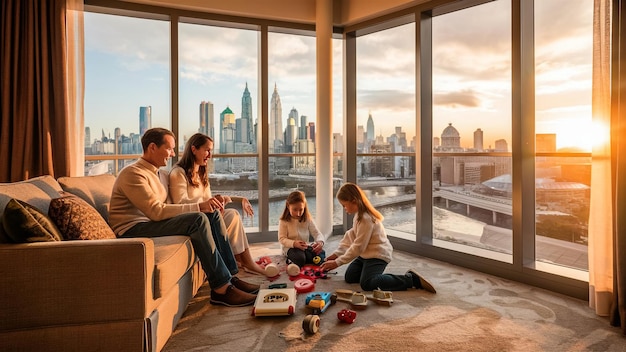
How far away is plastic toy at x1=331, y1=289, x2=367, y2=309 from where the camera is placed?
7.79 feet

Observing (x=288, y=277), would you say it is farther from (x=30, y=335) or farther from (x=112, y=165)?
(x=112, y=165)

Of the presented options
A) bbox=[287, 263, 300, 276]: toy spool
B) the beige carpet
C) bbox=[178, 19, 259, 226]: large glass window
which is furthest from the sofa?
bbox=[178, 19, 259, 226]: large glass window

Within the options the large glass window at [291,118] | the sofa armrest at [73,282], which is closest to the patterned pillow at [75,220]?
the sofa armrest at [73,282]

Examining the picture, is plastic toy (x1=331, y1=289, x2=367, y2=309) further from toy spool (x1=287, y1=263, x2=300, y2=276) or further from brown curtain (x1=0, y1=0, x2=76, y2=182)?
brown curtain (x1=0, y1=0, x2=76, y2=182)

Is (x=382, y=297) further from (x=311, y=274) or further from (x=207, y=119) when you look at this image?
(x=207, y=119)

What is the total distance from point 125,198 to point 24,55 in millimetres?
1776

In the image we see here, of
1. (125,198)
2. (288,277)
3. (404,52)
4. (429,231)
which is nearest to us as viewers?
(125,198)

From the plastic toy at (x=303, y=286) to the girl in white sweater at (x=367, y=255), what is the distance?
0.56 ft

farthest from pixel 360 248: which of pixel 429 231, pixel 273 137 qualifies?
pixel 273 137

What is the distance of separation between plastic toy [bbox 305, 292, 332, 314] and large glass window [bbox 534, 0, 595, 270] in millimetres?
1729

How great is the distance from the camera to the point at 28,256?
62.6 inches

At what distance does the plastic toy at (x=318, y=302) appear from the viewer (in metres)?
2.28

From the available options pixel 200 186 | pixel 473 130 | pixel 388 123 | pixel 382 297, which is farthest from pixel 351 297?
pixel 388 123

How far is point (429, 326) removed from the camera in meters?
2.12
